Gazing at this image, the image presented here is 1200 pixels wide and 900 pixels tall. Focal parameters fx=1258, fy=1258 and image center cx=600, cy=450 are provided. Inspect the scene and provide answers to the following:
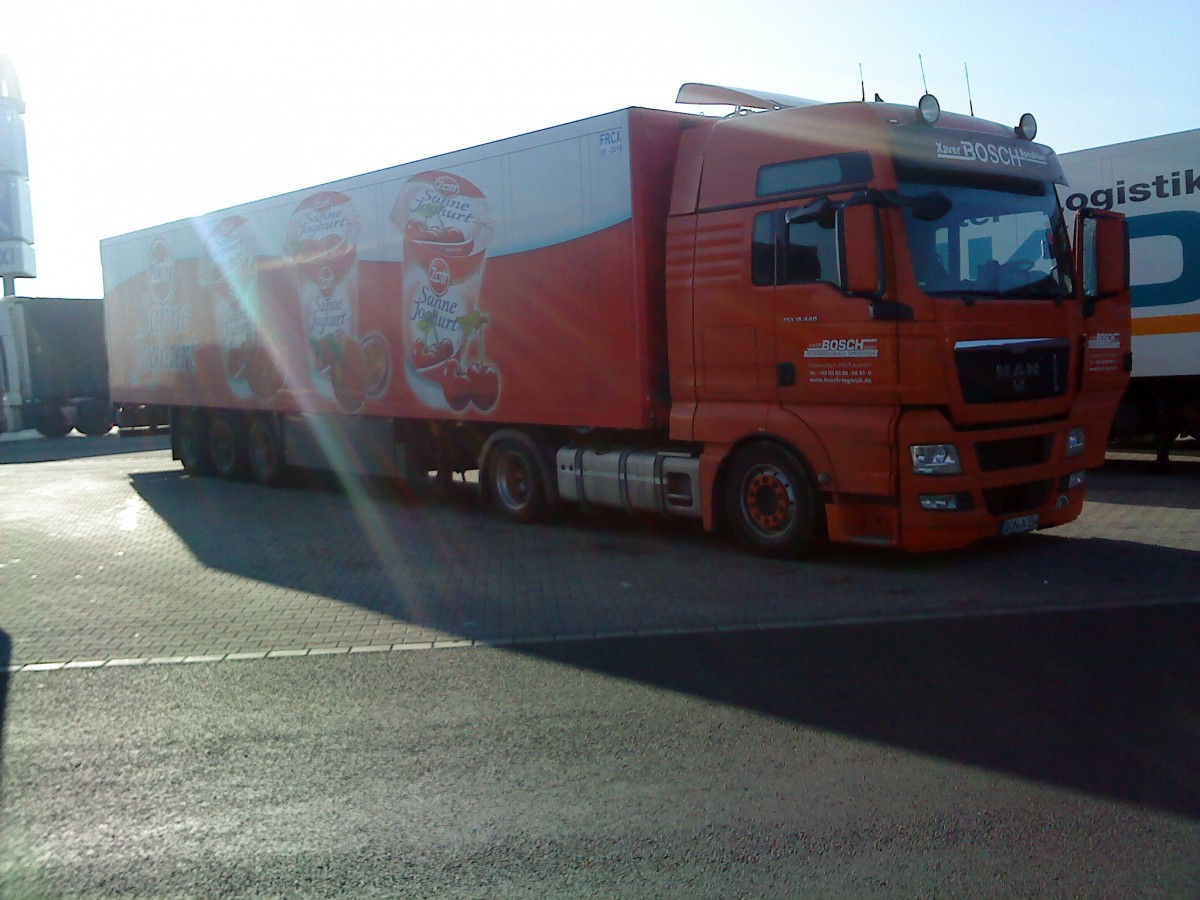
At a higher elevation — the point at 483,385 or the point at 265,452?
the point at 483,385

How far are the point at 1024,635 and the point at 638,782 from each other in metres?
3.26

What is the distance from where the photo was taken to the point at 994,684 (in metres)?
6.32

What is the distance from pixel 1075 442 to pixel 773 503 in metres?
2.50

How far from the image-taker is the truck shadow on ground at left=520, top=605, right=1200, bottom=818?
512 centimetres

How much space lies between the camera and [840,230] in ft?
29.1

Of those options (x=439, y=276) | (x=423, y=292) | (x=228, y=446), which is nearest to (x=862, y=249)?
(x=439, y=276)

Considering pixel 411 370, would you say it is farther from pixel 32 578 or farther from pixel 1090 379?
pixel 1090 379

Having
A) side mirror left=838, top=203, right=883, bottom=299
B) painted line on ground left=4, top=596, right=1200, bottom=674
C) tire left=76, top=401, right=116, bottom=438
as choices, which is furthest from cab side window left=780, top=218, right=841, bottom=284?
tire left=76, top=401, right=116, bottom=438

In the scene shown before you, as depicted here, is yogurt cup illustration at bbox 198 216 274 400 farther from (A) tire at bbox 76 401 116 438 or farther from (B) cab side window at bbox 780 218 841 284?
(A) tire at bbox 76 401 116 438

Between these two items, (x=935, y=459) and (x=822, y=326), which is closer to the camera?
(x=935, y=459)

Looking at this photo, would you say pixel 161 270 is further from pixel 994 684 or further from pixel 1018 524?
pixel 994 684

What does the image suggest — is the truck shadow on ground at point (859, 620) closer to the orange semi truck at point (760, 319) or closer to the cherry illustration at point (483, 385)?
the orange semi truck at point (760, 319)

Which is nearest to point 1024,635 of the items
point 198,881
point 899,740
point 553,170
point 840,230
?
point 899,740

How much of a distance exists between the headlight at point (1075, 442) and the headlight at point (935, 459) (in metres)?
1.50
